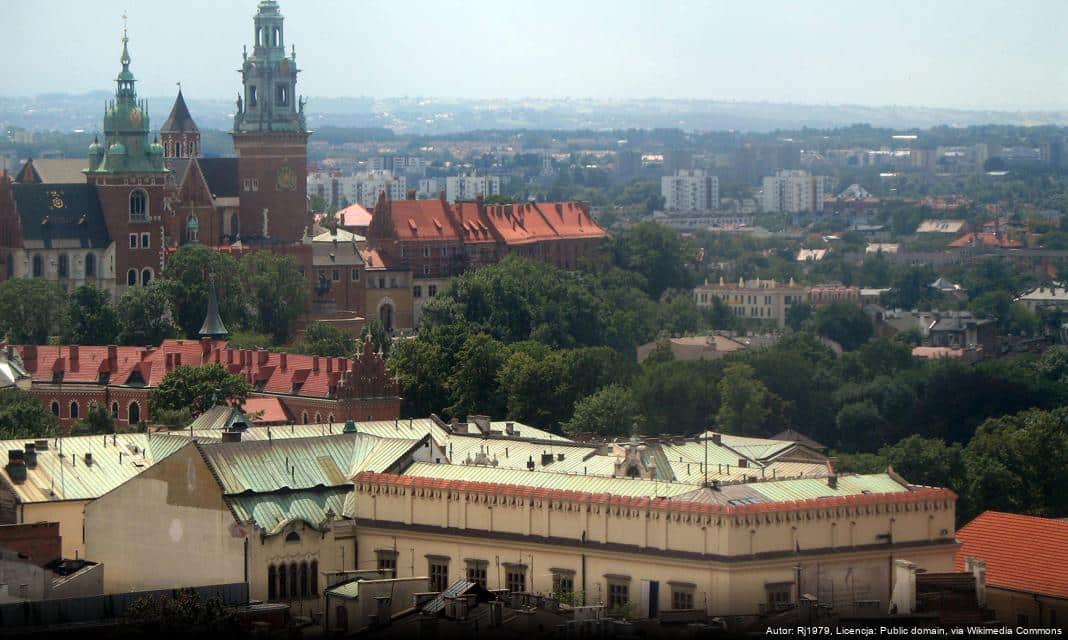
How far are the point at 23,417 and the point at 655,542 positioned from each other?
39.5m

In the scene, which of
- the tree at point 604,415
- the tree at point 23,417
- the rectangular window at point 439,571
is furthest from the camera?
the tree at point 604,415

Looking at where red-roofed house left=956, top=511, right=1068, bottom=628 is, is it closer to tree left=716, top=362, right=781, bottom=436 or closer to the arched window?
tree left=716, top=362, right=781, bottom=436

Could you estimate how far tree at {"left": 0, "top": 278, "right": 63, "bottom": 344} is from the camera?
433 feet

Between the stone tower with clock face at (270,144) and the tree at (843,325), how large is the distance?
97.7 ft

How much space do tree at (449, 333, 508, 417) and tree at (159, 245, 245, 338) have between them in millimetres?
18211

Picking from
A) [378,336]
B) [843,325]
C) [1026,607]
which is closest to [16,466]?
[1026,607]

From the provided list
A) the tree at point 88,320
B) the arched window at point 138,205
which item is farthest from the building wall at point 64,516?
the arched window at point 138,205

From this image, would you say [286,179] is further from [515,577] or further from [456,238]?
[515,577]

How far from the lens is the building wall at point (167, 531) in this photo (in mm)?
65438

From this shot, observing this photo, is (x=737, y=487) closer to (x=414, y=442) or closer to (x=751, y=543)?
(x=751, y=543)

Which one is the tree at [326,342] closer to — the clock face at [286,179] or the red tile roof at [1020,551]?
the clock face at [286,179]

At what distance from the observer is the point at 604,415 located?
108438 millimetres

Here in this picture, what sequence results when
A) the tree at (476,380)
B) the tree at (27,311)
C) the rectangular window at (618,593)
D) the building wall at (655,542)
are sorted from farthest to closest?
the tree at (27,311), the tree at (476,380), the rectangular window at (618,593), the building wall at (655,542)

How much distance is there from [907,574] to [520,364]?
178ft
